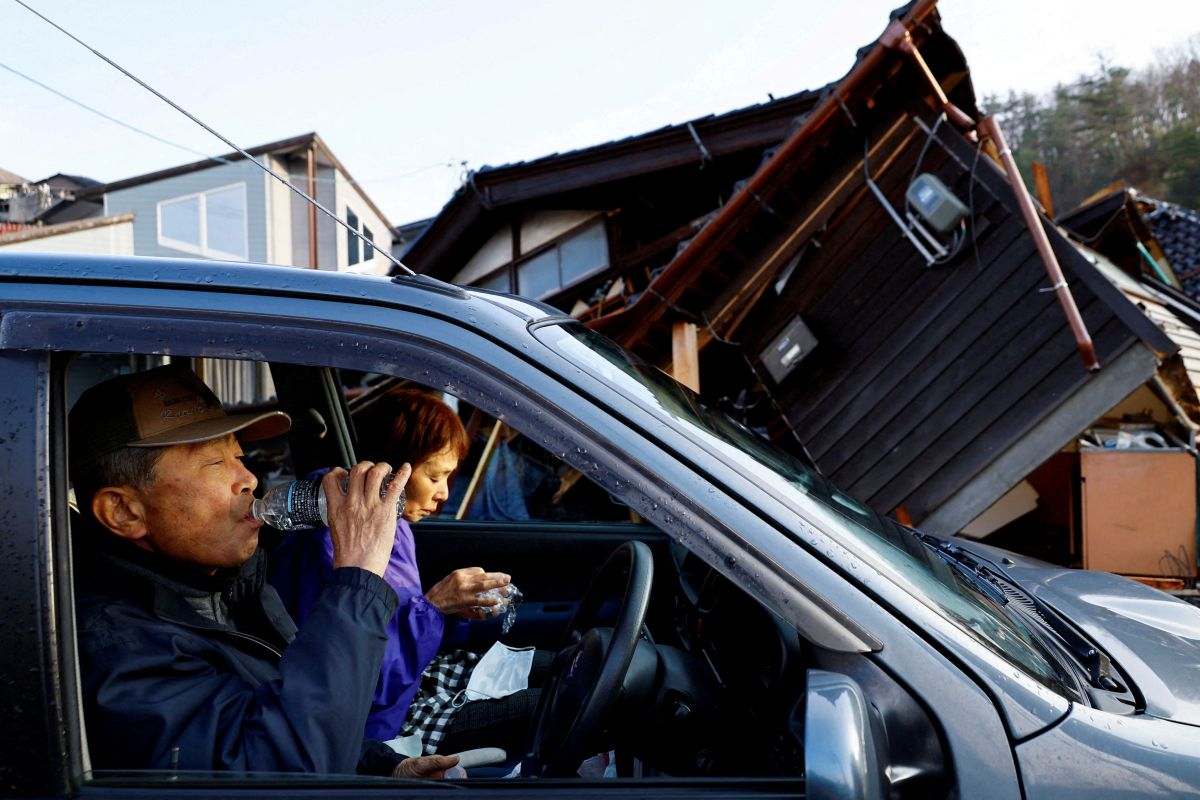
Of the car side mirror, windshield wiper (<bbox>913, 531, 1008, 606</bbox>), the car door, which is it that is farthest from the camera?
windshield wiper (<bbox>913, 531, 1008, 606</bbox>)

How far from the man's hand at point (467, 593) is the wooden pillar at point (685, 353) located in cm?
485

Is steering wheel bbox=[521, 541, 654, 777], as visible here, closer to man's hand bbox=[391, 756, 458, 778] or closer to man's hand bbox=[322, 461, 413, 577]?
man's hand bbox=[391, 756, 458, 778]

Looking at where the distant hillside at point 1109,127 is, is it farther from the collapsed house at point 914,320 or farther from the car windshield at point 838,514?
the car windshield at point 838,514

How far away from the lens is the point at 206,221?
16500mm

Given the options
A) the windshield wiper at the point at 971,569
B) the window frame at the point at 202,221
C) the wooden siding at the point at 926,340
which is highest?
the window frame at the point at 202,221

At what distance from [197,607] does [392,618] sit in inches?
20.1

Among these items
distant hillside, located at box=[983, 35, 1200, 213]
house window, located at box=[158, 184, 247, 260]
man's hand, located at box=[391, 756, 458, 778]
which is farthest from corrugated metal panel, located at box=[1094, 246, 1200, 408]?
distant hillside, located at box=[983, 35, 1200, 213]

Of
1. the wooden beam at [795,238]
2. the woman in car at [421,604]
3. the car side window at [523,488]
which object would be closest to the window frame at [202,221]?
the car side window at [523,488]

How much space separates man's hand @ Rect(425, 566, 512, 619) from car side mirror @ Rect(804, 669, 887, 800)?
1.54 m

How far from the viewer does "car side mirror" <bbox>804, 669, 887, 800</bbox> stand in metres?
1.09

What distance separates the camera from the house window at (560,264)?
36.5ft

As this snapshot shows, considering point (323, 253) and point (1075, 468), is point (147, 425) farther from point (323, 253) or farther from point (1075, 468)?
point (323, 253)

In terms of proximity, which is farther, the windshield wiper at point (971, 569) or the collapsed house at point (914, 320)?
the collapsed house at point (914, 320)

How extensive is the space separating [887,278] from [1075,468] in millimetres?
1990
